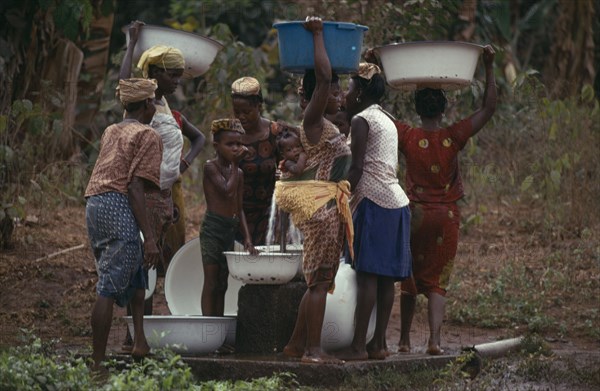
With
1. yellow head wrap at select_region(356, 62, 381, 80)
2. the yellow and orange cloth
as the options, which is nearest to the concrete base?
the yellow and orange cloth

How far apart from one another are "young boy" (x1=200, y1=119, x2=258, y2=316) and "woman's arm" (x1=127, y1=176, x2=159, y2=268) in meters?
0.73

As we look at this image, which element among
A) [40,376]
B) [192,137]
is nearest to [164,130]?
[192,137]

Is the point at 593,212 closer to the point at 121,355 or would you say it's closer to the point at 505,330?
the point at 505,330

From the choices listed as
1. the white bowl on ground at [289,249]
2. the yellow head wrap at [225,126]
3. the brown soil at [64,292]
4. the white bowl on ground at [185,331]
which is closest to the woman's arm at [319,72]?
the yellow head wrap at [225,126]

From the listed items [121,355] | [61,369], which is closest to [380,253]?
[121,355]

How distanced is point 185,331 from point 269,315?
0.57 meters

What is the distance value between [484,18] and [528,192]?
4274 millimetres

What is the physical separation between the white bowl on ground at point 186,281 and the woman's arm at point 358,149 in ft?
4.49

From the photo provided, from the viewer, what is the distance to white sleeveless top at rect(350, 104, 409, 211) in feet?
21.4

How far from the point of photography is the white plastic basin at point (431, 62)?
6543mm

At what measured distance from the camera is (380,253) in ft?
21.1

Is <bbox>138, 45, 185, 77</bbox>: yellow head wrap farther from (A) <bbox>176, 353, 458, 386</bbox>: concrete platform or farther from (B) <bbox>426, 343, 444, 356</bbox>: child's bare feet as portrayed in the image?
(B) <bbox>426, 343, 444, 356</bbox>: child's bare feet

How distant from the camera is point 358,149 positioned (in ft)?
21.1

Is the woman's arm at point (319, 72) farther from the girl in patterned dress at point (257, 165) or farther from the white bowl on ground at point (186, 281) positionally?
the white bowl on ground at point (186, 281)
